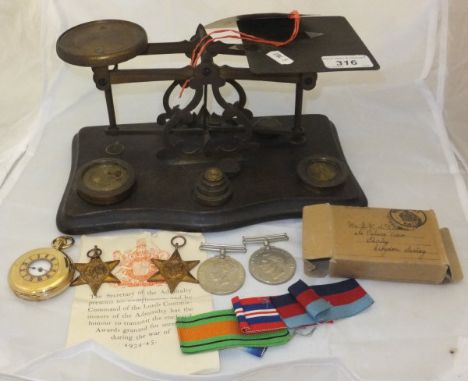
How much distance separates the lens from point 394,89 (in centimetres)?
216

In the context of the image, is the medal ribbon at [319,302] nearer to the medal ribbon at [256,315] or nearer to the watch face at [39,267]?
the medal ribbon at [256,315]

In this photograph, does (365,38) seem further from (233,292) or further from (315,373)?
(315,373)

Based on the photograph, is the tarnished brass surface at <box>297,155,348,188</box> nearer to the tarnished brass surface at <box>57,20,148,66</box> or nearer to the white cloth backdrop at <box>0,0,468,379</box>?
the white cloth backdrop at <box>0,0,468,379</box>

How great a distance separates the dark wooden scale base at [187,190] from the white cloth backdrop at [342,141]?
0.06 m

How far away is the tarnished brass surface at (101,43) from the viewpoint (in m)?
1.42

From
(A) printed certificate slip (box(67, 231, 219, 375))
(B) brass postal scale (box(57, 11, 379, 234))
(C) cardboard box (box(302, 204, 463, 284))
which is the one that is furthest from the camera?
(B) brass postal scale (box(57, 11, 379, 234))

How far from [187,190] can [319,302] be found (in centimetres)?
49

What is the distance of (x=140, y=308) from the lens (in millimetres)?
1351

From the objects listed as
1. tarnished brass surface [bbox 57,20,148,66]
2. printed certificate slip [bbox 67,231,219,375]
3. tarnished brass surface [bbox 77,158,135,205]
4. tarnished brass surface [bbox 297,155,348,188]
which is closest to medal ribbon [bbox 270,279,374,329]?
printed certificate slip [bbox 67,231,219,375]

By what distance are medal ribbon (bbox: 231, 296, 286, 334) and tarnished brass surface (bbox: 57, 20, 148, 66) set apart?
2.18 feet

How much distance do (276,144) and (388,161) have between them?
0.37m

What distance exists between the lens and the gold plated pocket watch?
1.33 metres

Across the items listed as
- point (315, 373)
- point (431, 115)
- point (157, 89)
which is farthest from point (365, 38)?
point (315, 373)

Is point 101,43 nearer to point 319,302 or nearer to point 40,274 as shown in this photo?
point 40,274
